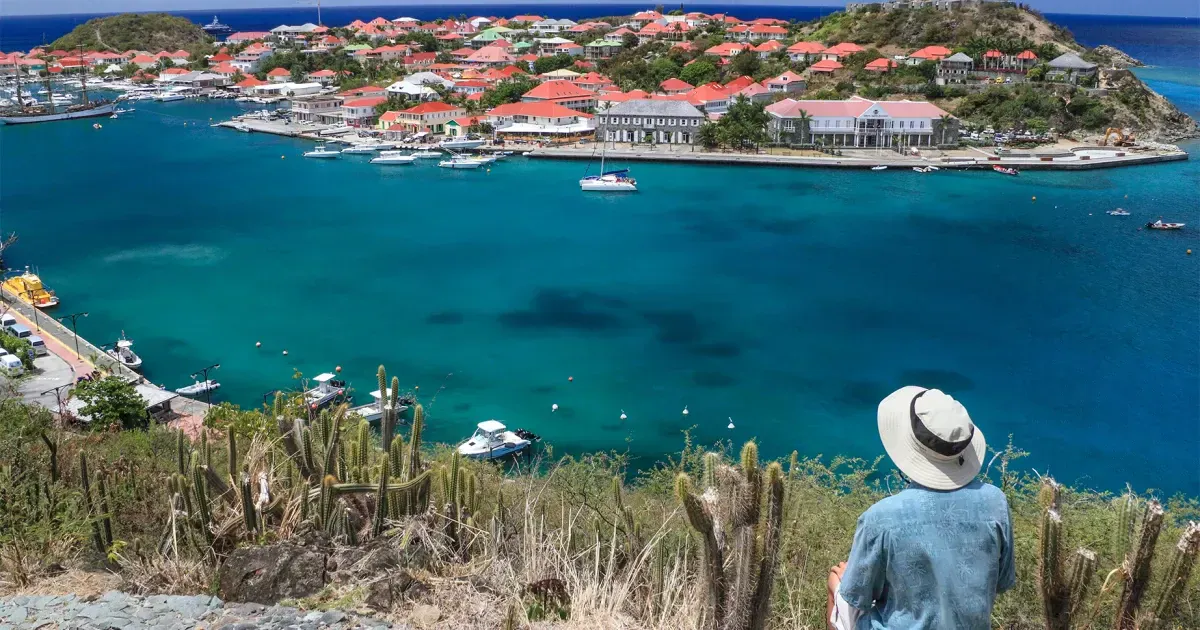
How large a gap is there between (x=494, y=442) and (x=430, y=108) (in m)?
37.9

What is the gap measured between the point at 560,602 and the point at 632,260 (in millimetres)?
22701

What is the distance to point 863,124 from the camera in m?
43.8

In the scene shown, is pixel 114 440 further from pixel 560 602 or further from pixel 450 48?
pixel 450 48

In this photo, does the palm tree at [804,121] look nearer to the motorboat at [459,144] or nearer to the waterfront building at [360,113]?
the motorboat at [459,144]

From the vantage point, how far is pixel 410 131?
4788 centimetres

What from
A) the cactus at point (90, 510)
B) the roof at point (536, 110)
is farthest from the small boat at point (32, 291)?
the roof at point (536, 110)

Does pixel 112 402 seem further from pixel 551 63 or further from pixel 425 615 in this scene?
pixel 551 63

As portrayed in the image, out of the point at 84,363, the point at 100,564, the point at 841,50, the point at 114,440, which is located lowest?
the point at 84,363

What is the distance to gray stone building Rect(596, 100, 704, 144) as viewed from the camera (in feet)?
149

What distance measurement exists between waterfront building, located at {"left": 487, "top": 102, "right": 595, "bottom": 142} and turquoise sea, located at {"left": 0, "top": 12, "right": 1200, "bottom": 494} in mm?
6921

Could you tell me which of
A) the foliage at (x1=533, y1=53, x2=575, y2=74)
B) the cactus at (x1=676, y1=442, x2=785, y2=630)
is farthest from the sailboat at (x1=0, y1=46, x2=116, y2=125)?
the cactus at (x1=676, y1=442, x2=785, y2=630)

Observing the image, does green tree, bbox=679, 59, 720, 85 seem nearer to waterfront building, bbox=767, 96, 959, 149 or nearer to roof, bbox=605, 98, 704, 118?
roof, bbox=605, 98, 704, 118

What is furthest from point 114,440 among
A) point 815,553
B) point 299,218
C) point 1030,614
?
point 299,218

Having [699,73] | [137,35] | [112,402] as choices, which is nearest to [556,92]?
[699,73]
